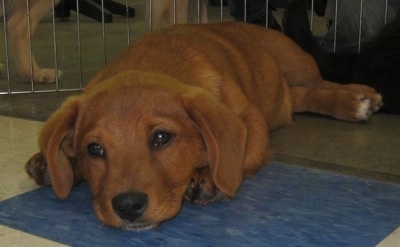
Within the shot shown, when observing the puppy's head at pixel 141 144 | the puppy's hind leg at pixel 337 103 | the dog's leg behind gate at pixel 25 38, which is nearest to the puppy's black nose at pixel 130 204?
the puppy's head at pixel 141 144

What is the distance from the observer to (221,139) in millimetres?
1228

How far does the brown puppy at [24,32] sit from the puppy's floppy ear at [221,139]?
4.86ft

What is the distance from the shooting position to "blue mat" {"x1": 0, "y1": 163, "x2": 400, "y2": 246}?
117 centimetres

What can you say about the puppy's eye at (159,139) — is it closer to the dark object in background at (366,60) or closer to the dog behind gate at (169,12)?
the dark object in background at (366,60)

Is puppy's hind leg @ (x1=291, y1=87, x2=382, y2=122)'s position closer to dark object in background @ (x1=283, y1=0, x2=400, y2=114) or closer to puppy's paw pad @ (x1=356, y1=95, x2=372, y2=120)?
puppy's paw pad @ (x1=356, y1=95, x2=372, y2=120)

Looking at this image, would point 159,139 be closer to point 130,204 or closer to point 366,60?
point 130,204

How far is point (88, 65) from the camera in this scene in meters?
3.07

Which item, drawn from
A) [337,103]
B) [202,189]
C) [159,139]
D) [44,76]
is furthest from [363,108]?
[44,76]

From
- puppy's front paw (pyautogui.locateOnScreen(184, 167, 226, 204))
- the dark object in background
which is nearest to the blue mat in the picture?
puppy's front paw (pyautogui.locateOnScreen(184, 167, 226, 204))

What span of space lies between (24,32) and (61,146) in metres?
1.46

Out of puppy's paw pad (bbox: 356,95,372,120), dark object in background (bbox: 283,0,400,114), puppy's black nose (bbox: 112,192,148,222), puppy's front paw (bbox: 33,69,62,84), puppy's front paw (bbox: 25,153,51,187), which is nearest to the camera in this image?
puppy's black nose (bbox: 112,192,148,222)

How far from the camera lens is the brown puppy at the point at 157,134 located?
114 cm

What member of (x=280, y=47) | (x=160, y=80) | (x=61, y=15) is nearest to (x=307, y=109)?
(x=280, y=47)

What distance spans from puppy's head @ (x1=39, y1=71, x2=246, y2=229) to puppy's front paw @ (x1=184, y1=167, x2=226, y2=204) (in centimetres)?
3
